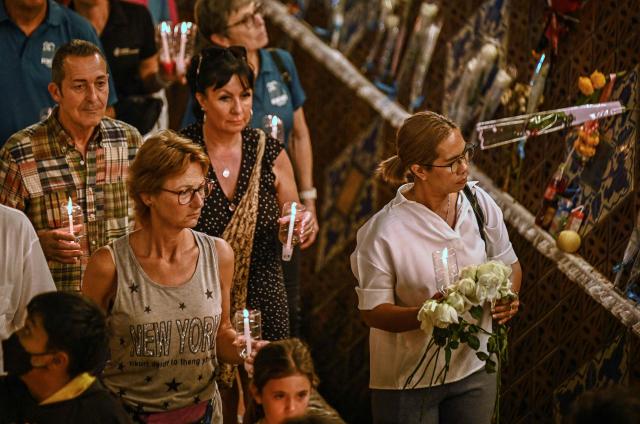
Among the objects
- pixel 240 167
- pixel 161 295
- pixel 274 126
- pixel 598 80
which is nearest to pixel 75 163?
pixel 240 167

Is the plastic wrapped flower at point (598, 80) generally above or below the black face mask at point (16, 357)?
above

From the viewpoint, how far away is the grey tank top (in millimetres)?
3848

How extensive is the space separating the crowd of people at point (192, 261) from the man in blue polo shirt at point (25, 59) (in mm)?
260

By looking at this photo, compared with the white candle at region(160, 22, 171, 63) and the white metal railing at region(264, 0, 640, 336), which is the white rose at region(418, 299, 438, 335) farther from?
the white candle at region(160, 22, 171, 63)

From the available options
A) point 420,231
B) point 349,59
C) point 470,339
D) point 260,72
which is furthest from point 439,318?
point 349,59

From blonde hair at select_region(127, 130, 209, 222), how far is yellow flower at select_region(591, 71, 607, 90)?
168 cm

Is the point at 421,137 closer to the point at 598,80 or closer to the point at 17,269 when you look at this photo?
the point at 598,80

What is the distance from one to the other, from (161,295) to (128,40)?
2643 millimetres

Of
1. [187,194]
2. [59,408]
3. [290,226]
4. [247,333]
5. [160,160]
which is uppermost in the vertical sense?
[160,160]

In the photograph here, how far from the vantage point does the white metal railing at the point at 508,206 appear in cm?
463

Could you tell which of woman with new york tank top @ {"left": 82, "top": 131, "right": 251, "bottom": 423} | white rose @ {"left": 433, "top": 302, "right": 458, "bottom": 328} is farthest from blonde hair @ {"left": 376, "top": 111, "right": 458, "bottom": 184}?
woman with new york tank top @ {"left": 82, "top": 131, "right": 251, "bottom": 423}

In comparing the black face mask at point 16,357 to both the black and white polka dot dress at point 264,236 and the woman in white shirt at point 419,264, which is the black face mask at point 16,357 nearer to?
the woman in white shirt at point 419,264

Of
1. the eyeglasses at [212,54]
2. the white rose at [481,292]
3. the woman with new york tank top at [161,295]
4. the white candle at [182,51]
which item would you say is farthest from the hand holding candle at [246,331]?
the white candle at [182,51]

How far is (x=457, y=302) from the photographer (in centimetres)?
385
